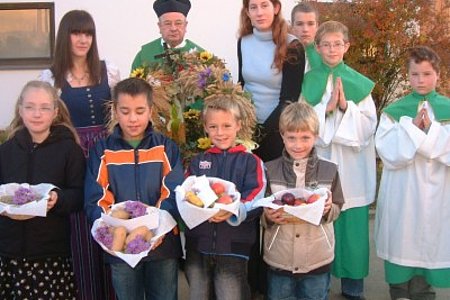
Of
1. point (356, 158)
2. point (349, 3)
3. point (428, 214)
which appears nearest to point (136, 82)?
point (356, 158)

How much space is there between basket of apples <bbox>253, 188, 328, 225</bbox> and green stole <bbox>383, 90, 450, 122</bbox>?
4.49ft

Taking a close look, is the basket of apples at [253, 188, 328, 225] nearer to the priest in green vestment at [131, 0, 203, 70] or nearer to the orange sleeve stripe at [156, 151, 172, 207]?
the orange sleeve stripe at [156, 151, 172, 207]

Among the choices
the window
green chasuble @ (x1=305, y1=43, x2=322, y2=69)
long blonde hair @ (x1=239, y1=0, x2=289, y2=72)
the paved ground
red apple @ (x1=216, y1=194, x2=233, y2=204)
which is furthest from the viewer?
the window

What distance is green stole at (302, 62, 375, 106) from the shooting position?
194 inches

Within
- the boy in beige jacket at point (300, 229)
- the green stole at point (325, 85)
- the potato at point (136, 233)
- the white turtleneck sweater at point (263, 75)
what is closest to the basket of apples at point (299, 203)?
the boy in beige jacket at point (300, 229)

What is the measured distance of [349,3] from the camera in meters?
9.05

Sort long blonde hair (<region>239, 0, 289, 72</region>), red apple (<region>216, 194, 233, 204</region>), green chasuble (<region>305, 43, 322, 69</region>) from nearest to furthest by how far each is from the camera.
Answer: red apple (<region>216, 194, 233, 204</region>), long blonde hair (<region>239, 0, 289, 72</region>), green chasuble (<region>305, 43, 322, 69</region>)

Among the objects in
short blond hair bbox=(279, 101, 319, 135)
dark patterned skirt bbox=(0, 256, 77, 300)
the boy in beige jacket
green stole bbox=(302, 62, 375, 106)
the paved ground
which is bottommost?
the paved ground

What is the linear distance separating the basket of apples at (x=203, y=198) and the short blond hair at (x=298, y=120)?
605 mm

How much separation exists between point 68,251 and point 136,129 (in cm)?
Result: 91

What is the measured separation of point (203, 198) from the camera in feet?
11.6

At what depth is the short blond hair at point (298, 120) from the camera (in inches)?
156

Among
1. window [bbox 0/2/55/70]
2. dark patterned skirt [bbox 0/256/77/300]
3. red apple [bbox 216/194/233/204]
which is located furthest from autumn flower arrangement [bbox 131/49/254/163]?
window [bbox 0/2/55/70]

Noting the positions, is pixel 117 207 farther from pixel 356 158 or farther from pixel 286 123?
pixel 356 158
